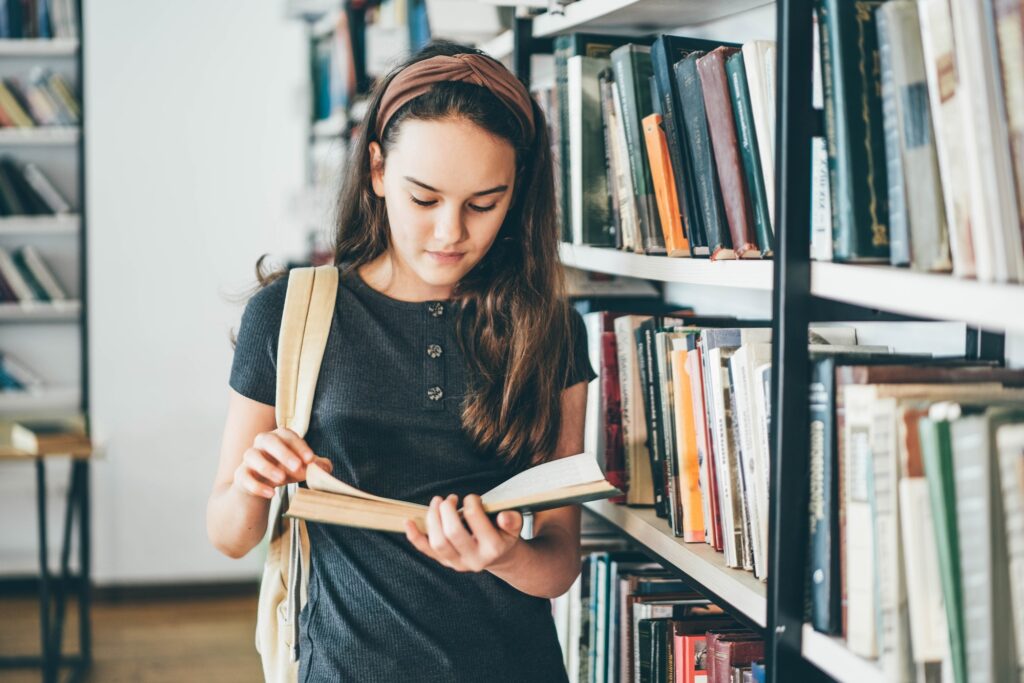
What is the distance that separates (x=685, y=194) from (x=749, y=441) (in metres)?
0.32

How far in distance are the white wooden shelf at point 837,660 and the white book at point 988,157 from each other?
33cm

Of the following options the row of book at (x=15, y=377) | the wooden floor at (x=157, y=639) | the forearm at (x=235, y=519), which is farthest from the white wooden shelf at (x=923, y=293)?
the row of book at (x=15, y=377)

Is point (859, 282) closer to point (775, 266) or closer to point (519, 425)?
point (775, 266)

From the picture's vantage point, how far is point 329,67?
137 inches

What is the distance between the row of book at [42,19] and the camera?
3693 mm

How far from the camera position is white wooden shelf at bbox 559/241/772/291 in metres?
1.03

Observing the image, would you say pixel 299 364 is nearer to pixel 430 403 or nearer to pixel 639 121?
pixel 430 403

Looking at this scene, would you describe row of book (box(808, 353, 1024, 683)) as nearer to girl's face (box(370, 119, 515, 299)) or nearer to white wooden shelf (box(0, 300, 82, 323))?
girl's face (box(370, 119, 515, 299))

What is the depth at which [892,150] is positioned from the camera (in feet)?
2.67

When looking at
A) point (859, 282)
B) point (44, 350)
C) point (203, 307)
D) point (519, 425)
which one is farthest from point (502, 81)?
point (44, 350)

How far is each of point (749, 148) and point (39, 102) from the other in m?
3.37

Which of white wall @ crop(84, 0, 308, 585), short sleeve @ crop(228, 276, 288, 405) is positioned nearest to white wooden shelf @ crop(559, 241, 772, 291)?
short sleeve @ crop(228, 276, 288, 405)

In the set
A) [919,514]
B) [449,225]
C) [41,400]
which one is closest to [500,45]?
[449,225]

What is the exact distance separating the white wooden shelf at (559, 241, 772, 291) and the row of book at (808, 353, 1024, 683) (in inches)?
6.3
